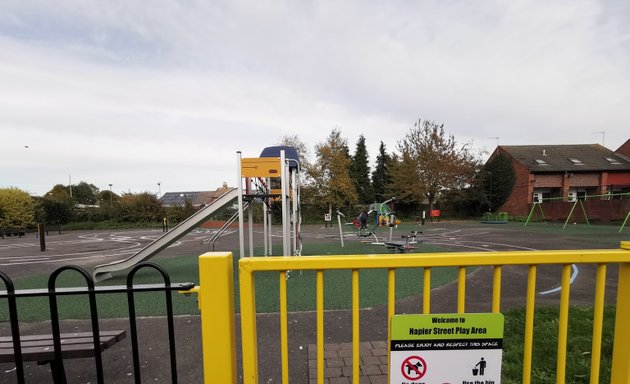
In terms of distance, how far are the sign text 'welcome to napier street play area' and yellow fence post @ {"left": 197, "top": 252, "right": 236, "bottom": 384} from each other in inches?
32.7

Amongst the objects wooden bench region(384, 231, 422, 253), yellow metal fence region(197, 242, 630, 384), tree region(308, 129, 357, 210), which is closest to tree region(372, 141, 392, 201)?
tree region(308, 129, 357, 210)

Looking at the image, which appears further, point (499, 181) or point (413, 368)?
point (499, 181)

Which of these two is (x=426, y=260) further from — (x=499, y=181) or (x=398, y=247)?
(x=499, y=181)

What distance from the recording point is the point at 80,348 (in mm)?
2498

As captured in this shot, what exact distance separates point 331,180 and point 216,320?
30684mm

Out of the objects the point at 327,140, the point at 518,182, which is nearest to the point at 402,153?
the point at 327,140

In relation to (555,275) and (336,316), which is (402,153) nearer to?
(555,275)

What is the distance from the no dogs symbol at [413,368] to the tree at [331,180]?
29.9 metres

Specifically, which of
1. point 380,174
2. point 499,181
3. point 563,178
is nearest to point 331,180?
point 380,174

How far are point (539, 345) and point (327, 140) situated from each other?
31.9 metres

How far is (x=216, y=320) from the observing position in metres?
1.49

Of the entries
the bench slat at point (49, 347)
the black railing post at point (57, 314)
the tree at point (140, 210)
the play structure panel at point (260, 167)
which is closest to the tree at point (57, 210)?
the tree at point (140, 210)

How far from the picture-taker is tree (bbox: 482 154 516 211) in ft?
104

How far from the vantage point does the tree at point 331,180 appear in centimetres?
3159
